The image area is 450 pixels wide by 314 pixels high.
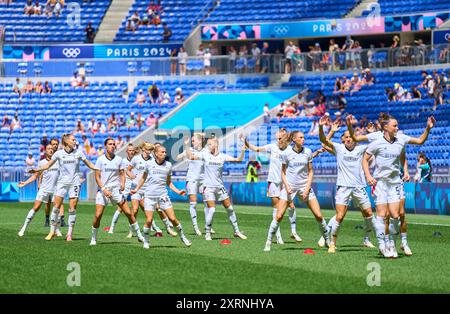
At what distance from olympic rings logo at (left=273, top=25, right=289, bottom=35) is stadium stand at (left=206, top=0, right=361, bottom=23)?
845 mm

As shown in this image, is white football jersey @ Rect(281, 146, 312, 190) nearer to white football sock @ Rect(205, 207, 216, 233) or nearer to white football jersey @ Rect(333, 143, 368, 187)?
white football jersey @ Rect(333, 143, 368, 187)

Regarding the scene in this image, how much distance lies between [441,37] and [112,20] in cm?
2092

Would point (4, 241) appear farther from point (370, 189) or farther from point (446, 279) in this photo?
Result: point (370, 189)

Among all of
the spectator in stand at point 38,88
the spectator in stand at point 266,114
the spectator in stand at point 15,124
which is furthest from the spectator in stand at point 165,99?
the spectator in stand at point 15,124

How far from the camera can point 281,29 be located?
203ft

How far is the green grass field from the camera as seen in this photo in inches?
626

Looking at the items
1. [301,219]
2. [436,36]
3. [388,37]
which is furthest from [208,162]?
[388,37]

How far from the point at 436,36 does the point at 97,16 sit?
69.7 feet

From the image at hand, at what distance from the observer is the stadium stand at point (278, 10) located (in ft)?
200

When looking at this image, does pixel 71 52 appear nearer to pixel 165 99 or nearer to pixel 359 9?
pixel 165 99

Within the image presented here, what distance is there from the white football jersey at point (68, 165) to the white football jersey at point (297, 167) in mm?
5611

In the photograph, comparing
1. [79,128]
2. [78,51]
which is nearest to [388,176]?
[79,128]

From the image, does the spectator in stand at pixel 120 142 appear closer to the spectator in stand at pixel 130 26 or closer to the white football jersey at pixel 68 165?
the spectator in stand at pixel 130 26

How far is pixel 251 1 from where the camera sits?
64.6 m
